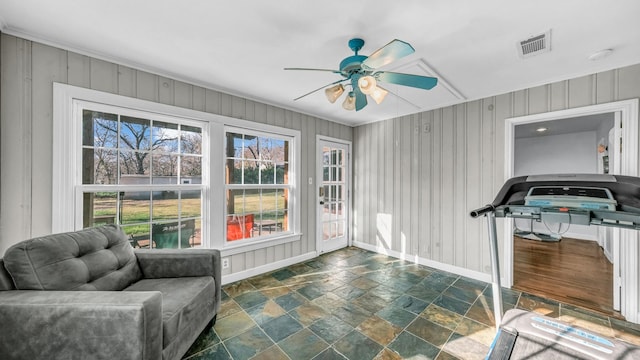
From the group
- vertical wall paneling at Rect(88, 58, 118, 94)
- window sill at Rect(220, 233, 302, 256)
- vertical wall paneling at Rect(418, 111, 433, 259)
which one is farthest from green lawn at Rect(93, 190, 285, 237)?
vertical wall paneling at Rect(418, 111, 433, 259)

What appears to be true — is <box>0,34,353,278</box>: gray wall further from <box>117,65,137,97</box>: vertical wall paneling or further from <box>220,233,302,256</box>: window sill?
<box>220,233,302,256</box>: window sill

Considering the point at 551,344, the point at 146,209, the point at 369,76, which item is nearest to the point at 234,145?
the point at 146,209

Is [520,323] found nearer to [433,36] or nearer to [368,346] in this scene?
[368,346]

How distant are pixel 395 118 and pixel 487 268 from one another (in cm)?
252

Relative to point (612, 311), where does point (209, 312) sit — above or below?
above

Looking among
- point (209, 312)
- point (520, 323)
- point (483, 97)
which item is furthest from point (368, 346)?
point (483, 97)

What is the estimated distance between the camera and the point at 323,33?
1.88 metres

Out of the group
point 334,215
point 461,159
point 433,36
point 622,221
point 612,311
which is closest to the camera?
point 622,221

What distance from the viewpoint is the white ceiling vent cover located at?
6.36 ft

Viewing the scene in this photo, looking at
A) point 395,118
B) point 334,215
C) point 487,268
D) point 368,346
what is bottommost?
point 368,346

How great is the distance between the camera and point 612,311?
2410 mm

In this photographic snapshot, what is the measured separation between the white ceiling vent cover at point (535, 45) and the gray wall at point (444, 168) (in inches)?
35.5

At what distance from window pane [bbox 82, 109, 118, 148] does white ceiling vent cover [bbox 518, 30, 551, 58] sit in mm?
3679

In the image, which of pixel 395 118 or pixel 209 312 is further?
pixel 395 118
